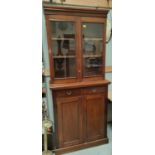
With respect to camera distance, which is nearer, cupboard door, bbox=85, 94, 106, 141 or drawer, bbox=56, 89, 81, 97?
drawer, bbox=56, 89, 81, 97

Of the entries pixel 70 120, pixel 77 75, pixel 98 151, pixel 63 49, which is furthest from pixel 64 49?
pixel 98 151

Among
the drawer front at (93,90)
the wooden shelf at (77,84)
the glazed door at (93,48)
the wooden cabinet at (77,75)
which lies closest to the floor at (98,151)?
the wooden cabinet at (77,75)

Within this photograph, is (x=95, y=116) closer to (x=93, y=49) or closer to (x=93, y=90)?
(x=93, y=90)

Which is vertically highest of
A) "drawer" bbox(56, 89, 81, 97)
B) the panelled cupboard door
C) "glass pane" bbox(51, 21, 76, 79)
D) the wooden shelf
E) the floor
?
"glass pane" bbox(51, 21, 76, 79)

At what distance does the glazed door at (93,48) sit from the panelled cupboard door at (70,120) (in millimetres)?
375

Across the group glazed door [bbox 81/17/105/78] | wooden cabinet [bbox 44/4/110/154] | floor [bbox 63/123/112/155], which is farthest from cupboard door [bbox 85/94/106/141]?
glazed door [bbox 81/17/105/78]

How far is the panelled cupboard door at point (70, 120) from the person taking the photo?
1.94 m

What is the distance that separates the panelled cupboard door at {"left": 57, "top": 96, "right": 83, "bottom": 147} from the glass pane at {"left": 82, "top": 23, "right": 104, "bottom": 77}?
0.40m

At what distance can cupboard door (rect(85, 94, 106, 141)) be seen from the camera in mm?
2061

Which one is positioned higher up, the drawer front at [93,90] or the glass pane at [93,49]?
the glass pane at [93,49]

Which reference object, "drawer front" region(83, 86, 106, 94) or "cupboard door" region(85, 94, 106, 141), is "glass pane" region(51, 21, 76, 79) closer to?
"drawer front" region(83, 86, 106, 94)

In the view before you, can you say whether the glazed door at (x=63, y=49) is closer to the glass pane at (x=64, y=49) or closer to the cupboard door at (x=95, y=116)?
the glass pane at (x=64, y=49)

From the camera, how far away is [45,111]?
6.98 feet
